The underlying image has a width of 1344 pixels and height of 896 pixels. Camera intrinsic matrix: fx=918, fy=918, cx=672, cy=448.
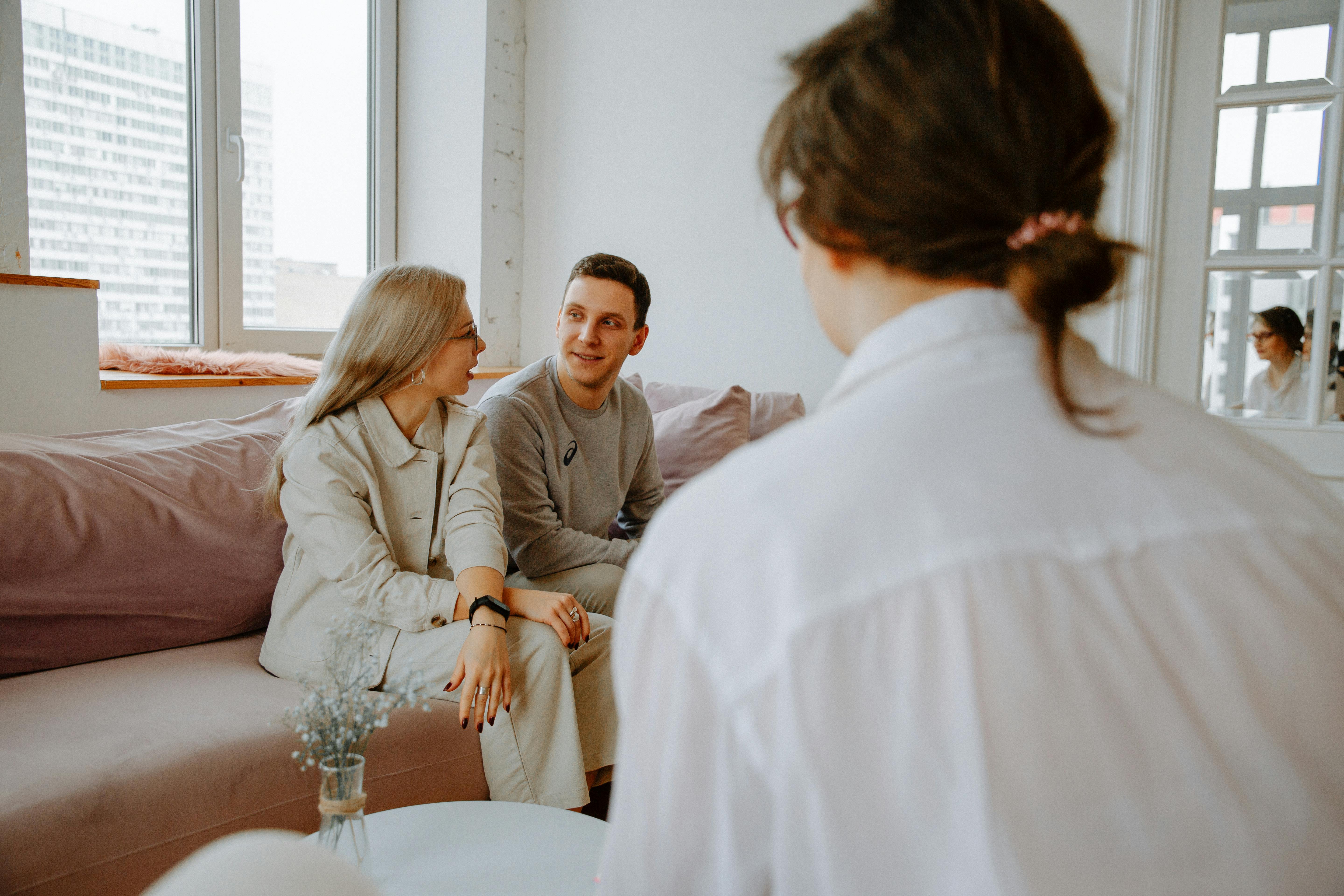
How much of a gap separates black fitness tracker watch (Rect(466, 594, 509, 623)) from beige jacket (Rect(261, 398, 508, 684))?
6 cm

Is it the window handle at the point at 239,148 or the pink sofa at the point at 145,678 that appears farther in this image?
the window handle at the point at 239,148

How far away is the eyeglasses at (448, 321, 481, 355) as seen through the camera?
1842mm

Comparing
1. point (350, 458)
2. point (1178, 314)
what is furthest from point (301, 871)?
point (1178, 314)

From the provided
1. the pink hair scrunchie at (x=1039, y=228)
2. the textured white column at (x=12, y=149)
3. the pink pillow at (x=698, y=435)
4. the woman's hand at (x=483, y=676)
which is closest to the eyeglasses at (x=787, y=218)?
the pink hair scrunchie at (x=1039, y=228)

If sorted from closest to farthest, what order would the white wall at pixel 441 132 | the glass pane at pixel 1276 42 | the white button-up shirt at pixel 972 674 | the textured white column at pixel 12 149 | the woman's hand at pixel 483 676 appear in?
the white button-up shirt at pixel 972 674, the woman's hand at pixel 483 676, the textured white column at pixel 12 149, the glass pane at pixel 1276 42, the white wall at pixel 441 132

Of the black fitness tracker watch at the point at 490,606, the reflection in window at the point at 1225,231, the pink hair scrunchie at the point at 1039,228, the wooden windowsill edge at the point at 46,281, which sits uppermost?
the reflection in window at the point at 1225,231

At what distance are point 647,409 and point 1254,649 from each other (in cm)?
199

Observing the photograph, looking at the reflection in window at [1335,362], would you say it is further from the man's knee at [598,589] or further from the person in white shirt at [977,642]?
the person in white shirt at [977,642]

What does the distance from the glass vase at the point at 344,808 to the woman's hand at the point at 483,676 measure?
1.35 feet

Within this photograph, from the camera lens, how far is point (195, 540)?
1.79 m

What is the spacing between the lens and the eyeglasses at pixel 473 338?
6.04ft

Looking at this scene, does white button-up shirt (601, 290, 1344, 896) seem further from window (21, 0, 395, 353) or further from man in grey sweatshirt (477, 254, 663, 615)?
window (21, 0, 395, 353)

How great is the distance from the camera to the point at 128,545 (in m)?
1.71

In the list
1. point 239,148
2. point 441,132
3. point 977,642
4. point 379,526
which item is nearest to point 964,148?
point 977,642
